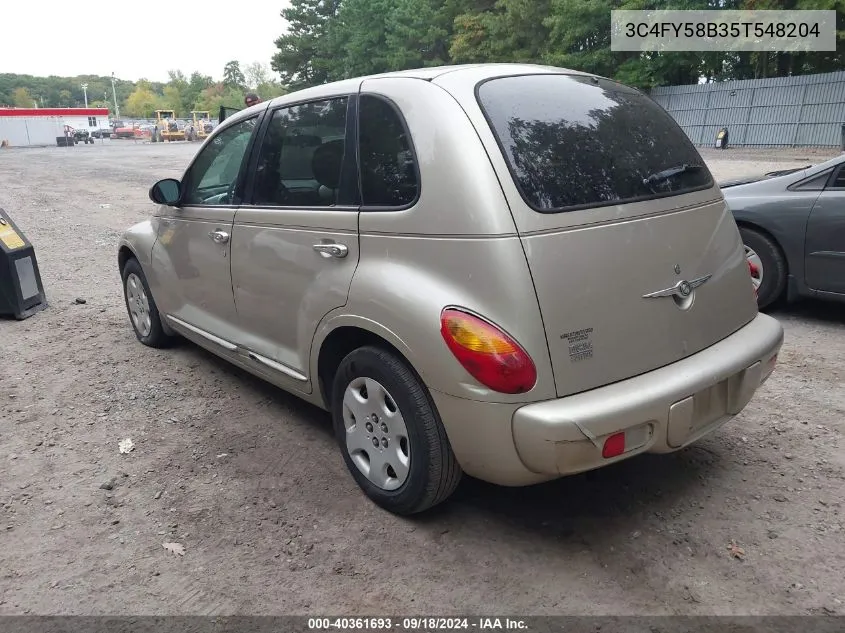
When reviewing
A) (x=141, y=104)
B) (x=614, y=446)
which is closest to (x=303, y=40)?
(x=614, y=446)

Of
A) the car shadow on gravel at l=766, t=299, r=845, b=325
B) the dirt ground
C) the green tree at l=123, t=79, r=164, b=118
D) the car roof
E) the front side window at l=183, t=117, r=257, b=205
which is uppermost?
the green tree at l=123, t=79, r=164, b=118

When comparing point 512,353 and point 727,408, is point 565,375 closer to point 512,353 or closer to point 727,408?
point 512,353

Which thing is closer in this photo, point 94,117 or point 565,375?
point 565,375

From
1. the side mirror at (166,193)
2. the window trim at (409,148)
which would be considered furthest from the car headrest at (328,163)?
the side mirror at (166,193)

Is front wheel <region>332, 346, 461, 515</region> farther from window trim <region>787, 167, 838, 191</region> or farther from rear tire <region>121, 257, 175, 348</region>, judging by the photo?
window trim <region>787, 167, 838, 191</region>

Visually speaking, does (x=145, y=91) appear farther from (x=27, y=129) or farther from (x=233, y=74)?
(x=27, y=129)

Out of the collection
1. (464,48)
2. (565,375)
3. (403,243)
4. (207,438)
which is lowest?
(207,438)

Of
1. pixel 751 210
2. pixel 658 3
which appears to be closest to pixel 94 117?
pixel 658 3

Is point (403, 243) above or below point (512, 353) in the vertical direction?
above

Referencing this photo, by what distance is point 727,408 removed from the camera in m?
2.76

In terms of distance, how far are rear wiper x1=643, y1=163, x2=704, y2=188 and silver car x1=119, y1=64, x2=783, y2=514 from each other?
0.01m

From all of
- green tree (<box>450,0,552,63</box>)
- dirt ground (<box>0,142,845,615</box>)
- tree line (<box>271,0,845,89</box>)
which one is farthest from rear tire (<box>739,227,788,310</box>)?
green tree (<box>450,0,552,63</box>)

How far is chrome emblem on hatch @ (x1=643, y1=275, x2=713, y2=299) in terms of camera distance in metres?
2.55

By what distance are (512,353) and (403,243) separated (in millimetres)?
657
